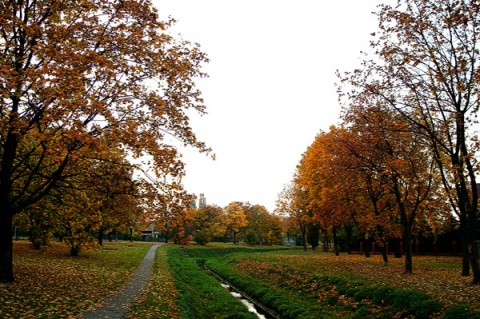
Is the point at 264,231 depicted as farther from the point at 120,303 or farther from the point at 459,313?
the point at 459,313

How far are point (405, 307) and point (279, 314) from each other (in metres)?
5.90

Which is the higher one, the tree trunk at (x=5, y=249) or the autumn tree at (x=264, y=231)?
the tree trunk at (x=5, y=249)

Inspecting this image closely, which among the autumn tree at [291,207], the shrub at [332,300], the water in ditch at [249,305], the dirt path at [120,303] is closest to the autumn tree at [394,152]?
the shrub at [332,300]

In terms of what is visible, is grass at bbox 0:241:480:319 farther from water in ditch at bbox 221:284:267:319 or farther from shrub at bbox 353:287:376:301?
water in ditch at bbox 221:284:267:319

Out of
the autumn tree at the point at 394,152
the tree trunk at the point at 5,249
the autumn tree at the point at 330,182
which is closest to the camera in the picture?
the tree trunk at the point at 5,249

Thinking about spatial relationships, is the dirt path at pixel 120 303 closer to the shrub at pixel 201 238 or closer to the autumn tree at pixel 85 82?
the autumn tree at pixel 85 82

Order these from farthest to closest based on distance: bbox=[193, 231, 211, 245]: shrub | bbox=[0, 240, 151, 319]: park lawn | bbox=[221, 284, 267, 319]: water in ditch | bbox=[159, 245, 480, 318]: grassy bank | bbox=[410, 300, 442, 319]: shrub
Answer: bbox=[193, 231, 211, 245]: shrub < bbox=[221, 284, 267, 319]: water in ditch < bbox=[159, 245, 480, 318]: grassy bank < bbox=[410, 300, 442, 319]: shrub < bbox=[0, 240, 151, 319]: park lawn

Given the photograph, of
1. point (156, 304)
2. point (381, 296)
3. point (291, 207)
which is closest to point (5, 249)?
point (156, 304)

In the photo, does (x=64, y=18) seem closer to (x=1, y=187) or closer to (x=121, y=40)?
(x=121, y=40)

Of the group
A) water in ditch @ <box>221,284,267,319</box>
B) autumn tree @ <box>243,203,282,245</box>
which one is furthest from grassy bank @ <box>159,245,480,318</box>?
autumn tree @ <box>243,203,282,245</box>

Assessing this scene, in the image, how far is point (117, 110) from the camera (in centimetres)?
1249

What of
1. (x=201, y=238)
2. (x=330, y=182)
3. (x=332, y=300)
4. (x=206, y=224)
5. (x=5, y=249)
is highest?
(x=330, y=182)

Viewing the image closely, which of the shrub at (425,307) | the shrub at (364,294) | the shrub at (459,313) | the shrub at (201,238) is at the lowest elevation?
the shrub at (201,238)

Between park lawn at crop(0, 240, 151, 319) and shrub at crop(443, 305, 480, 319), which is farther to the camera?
park lawn at crop(0, 240, 151, 319)
